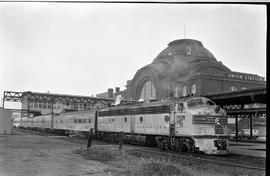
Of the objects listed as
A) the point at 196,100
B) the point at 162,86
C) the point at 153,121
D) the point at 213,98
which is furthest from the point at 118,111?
the point at 162,86

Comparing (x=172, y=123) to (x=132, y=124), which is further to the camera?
(x=132, y=124)

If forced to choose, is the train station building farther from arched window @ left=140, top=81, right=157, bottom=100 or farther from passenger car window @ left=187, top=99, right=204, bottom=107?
passenger car window @ left=187, top=99, right=204, bottom=107

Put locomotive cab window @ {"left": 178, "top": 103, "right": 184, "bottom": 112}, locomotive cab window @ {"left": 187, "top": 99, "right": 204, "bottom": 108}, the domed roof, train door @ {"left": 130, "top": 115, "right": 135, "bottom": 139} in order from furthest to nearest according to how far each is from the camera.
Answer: train door @ {"left": 130, "top": 115, "right": 135, "bottom": 139}, locomotive cab window @ {"left": 178, "top": 103, "right": 184, "bottom": 112}, locomotive cab window @ {"left": 187, "top": 99, "right": 204, "bottom": 108}, the domed roof

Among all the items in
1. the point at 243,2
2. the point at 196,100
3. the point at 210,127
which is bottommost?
the point at 210,127

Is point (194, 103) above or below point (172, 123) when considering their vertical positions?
above

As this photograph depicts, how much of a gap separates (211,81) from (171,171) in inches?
1070

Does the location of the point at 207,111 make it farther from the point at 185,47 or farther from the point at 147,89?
the point at 147,89

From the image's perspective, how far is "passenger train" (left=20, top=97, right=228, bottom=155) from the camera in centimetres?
1197

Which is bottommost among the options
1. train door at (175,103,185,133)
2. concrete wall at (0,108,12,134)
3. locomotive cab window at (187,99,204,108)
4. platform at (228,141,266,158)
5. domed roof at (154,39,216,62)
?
platform at (228,141,266,158)

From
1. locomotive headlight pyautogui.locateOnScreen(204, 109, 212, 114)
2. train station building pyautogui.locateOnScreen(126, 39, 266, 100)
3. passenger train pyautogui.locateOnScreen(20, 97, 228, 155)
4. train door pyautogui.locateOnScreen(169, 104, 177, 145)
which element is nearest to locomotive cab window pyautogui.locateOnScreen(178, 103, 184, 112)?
passenger train pyautogui.locateOnScreen(20, 97, 228, 155)

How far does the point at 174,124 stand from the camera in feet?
42.8

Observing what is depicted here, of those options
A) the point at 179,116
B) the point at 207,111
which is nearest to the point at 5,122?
the point at 179,116

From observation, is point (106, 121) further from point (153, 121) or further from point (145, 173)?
point (145, 173)

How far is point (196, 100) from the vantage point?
12.6 m
